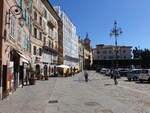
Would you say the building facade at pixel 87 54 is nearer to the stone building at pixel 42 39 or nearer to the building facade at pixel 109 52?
the building facade at pixel 109 52

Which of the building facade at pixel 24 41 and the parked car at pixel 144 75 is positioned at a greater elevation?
the building facade at pixel 24 41

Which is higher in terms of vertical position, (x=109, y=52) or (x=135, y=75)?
(x=109, y=52)

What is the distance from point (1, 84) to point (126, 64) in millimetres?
94513


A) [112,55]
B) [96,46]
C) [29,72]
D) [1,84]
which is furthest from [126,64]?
[1,84]

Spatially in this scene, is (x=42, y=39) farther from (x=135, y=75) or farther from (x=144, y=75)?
(x=144, y=75)

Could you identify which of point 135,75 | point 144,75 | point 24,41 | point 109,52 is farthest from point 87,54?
point 24,41

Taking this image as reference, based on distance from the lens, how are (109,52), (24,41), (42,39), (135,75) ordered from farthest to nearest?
1. (109,52)
2. (42,39)
3. (135,75)
4. (24,41)

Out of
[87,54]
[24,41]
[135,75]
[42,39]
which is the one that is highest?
[87,54]

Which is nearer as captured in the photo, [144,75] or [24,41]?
[24,41]

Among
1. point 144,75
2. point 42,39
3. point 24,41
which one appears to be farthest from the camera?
point 42,39

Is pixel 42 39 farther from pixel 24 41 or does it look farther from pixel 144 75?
pixel 144 75

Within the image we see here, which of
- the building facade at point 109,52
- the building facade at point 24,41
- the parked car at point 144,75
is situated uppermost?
the building facade at point 109,52

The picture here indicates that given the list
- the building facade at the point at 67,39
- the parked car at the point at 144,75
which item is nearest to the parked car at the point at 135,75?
the parked car at the point at 144,75

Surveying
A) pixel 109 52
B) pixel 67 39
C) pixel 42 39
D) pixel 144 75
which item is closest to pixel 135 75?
pixel 144 75
